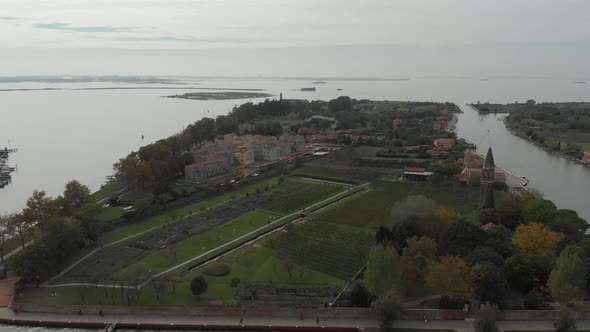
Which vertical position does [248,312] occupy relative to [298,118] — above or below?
below

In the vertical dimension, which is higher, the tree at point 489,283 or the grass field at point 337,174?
the grass field at point 337,174

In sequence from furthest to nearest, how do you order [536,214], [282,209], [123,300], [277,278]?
[282,209]
[536,214]
[277,278]
[123,300]

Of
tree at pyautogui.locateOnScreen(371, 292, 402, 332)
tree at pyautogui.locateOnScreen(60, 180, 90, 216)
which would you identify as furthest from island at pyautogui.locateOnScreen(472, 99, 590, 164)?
tree at pyautogui.locateOnScreen(60, 180, 90, 216)

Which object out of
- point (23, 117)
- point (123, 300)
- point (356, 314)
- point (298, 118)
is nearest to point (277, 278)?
point (356, 314)

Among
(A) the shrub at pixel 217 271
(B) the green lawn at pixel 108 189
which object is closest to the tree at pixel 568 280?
(A) the shrub at pixel 217 271

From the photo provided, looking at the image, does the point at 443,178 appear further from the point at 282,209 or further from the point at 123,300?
the point at 123,300

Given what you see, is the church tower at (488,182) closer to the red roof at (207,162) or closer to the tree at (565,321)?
the tree at (565,321)

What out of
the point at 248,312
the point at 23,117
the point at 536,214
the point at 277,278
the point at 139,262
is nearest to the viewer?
the point at 248,312
